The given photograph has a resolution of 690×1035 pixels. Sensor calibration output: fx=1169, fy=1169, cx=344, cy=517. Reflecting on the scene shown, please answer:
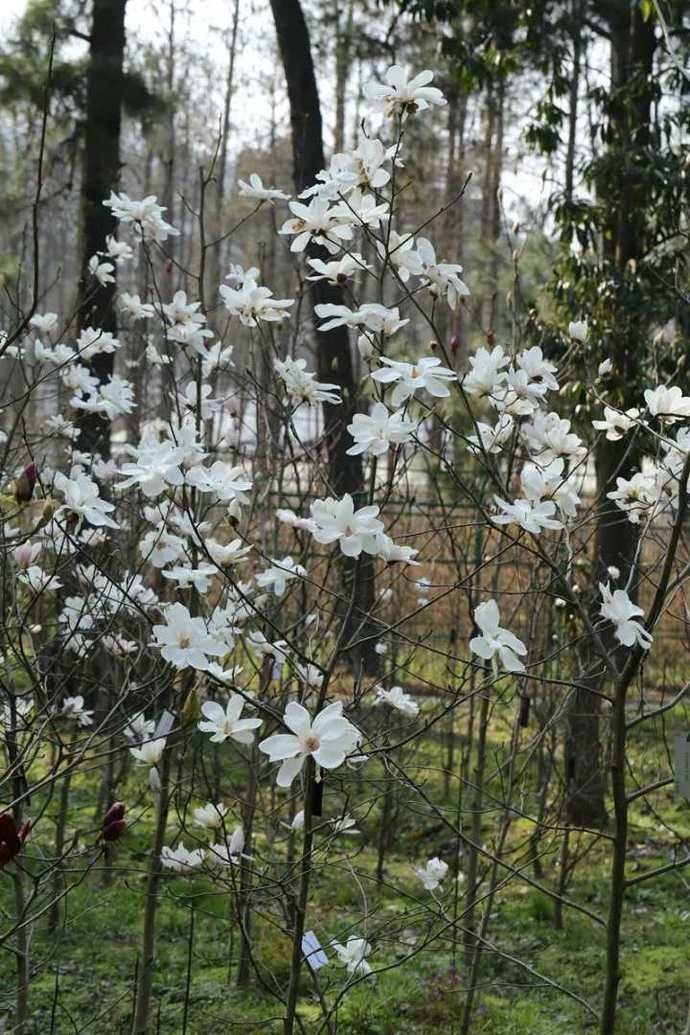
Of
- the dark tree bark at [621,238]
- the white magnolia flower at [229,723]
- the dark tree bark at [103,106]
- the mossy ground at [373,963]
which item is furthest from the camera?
the dark tree bark at [103,106]

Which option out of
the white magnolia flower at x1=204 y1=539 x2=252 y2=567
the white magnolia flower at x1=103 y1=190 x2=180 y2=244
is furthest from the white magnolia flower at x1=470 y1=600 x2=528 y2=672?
the white magnolia flower at x1=103 y1=190 x2=180 y2=244

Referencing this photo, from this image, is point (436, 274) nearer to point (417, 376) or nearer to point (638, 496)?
point (417, 376)

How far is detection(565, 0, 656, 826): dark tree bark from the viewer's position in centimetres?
570

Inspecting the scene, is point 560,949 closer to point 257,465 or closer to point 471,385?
point 257,465

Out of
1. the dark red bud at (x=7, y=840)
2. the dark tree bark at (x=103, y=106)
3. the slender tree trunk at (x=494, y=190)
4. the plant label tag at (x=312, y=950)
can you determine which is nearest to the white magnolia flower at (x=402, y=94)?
the dark red bud at (x=7, y=840)

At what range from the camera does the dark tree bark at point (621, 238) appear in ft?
18.7

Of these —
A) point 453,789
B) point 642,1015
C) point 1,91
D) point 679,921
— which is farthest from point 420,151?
point 642,1015

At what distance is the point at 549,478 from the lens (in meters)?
2.17

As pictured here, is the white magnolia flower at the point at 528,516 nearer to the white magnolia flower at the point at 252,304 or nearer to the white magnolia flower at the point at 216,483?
the white magnolia flower at the point at 216,483

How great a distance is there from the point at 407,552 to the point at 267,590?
1785 mm

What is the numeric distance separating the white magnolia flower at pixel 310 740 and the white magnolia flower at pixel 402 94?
1.20 m

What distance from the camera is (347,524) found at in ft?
6.37

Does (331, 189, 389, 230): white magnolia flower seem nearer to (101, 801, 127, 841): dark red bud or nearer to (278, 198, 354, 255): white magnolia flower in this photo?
(278, 198, 354, 255): white magnolia flower

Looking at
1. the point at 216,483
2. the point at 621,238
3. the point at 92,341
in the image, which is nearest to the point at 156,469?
the point at 216,483
